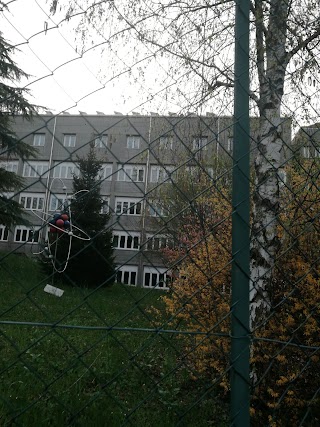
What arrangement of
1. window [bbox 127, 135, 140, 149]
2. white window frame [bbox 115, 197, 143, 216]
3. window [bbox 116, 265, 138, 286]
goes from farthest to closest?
1. window [bbox 116, 265, 138, 286]
2. window [bbox 127, 135, 140, 149]
3. white window frame [bbox 115, 197, 143, 216]

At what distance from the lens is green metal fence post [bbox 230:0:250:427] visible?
120 centimetres

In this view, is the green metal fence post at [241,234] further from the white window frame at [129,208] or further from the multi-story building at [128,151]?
the white window frame at [129,208]

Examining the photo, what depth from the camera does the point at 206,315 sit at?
11.1ft

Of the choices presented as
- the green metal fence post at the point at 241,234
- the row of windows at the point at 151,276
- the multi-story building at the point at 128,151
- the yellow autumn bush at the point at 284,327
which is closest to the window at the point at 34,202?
the multi-story building at the point at 128,151

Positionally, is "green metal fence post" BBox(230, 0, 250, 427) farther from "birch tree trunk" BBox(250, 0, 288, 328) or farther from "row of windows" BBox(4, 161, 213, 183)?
"birch tree trunk" BBox(250, 0, 288, 328)

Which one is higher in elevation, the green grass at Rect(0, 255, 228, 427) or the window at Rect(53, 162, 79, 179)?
the window at Rect(53, 162, 79, 179)

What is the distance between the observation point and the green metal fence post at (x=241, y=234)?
120 cm

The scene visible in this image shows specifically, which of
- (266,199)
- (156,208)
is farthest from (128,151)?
(156,208)

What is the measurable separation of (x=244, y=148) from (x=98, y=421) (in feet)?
6.82

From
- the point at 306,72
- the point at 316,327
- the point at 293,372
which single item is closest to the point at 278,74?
the point at 306,72

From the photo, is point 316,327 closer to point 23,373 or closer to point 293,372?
point 293,372

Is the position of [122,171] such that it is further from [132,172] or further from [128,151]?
[128,151]

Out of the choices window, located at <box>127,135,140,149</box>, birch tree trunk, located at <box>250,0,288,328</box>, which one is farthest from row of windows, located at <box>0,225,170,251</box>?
birch tree trunk, located at <box>250,0,288,328</box>

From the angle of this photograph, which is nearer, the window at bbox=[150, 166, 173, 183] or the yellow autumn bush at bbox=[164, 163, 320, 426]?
the window at bbox=[150, 166, 173, 183]
